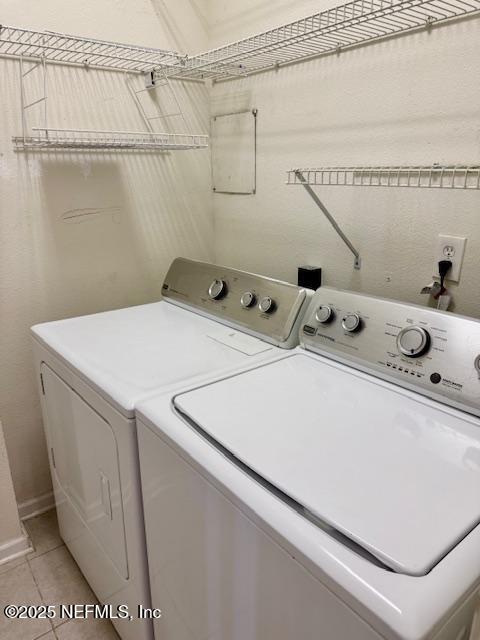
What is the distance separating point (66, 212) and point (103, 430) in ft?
3.29

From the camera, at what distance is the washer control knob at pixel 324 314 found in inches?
50.3

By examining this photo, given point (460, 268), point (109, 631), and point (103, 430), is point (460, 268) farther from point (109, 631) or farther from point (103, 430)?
point (109, 631)

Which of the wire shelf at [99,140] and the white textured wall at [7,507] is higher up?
the wire shelf at [99,140]

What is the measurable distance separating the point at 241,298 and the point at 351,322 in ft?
1.42

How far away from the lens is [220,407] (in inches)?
39.2

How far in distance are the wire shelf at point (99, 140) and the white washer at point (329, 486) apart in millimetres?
985

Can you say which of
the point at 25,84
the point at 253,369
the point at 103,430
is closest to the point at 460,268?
the point at 253,369

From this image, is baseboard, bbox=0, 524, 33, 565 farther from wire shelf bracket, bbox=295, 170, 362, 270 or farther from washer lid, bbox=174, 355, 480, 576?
wire shelf bracket, bbox=295, 170, 362, 270

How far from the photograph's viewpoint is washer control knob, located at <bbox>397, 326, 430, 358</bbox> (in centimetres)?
106

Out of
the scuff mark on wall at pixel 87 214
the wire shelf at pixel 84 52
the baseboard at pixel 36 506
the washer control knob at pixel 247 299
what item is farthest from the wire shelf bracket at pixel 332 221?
the baseboard at pixel 36 506

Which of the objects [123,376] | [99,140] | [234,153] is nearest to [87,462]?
[123,376]

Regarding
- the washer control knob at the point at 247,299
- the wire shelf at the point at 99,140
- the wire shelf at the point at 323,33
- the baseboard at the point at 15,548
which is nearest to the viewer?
the wire shelf at the point at 323,33

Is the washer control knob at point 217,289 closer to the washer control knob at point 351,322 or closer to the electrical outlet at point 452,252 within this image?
the washer control knob at point 351,322

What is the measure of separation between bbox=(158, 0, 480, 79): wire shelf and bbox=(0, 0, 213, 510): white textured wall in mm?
244
